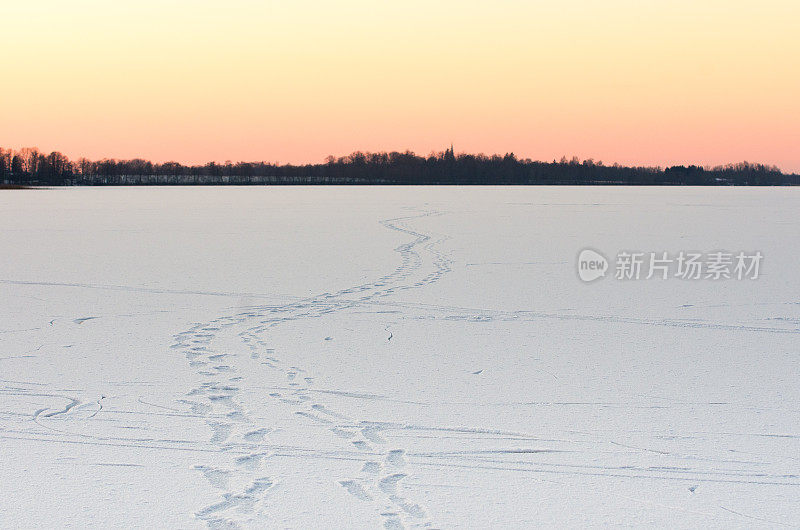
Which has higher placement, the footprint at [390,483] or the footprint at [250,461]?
the footprint at [390,483]

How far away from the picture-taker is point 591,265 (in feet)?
33.2

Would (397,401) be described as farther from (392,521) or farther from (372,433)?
(392,521)

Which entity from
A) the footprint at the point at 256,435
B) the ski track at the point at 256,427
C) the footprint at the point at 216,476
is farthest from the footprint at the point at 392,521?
the footprint at the point at 256,435

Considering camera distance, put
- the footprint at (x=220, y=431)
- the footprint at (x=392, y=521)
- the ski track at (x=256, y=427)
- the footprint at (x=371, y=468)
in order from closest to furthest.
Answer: the footprint at (x=392, y=521) → the ski track at (x=256, y=427) → the footprint at (x=371, y=468) → the footprint at (x=220, y=431)

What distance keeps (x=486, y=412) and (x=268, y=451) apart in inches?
44.4

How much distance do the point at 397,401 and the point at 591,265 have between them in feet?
22.2

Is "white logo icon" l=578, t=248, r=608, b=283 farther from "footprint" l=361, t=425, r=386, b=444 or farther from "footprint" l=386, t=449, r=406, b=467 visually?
"footprint" l=386, t=449, r=406, b=467

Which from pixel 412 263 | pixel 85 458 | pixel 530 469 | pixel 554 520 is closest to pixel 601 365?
pixel 530 469

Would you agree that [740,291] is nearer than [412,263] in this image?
Yes

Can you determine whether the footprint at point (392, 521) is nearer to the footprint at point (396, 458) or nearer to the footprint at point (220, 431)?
the footprint at point (396, 458)

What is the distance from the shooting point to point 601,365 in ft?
15.5

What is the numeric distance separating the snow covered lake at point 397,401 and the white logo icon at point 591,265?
0.29m

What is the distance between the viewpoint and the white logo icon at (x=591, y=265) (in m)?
9.05

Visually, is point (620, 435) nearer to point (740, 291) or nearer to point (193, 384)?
point (193, 384)
